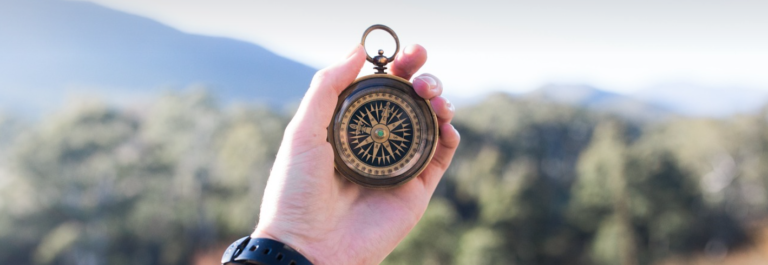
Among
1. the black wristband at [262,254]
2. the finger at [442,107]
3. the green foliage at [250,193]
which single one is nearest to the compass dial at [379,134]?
the finger at [442,107]

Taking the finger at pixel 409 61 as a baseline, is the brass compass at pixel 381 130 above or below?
below

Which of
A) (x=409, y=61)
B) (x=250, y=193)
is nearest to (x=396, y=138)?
(x=409, y=61)

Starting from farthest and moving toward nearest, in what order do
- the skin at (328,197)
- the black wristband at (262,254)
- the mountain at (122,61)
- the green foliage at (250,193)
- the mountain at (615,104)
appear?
the mountain at (615,104)
the mountain at (122,61)
the green foliage at (250,193)
the skin at (328,197)
the black wristband at (262,254)

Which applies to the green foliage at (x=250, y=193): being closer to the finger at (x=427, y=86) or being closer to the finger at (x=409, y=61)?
the finger at (x=409, y=61)

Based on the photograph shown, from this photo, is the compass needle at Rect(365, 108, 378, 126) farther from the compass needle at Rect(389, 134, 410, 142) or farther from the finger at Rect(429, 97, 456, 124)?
the finger at Rect(429, 97, 456, 124)

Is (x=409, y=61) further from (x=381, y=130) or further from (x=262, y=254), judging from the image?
(x=262, y=254)

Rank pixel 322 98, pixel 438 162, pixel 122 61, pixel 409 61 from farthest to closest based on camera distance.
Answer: pixel 122 61, pixel 438 162, pixel 409 61, pixel 322 98

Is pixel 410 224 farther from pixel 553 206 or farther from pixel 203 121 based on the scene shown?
pixel 553 206
